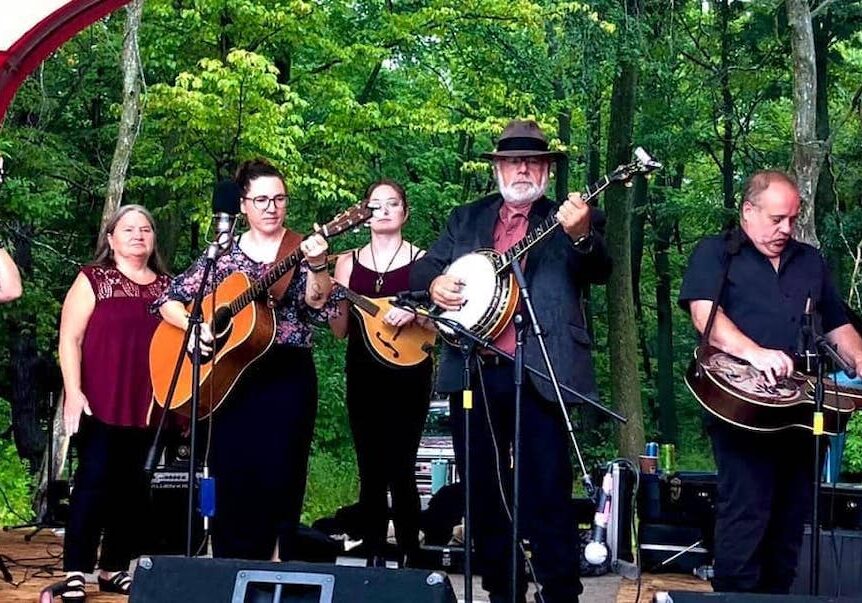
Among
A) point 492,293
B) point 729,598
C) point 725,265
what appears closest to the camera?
point 729,598

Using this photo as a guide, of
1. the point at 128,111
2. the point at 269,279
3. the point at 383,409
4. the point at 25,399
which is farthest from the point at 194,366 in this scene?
the point at 25,399

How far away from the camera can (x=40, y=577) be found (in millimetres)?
6270

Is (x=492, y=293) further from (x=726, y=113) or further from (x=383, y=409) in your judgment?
(x=726, y=113)

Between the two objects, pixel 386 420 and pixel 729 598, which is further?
pixel 386 420

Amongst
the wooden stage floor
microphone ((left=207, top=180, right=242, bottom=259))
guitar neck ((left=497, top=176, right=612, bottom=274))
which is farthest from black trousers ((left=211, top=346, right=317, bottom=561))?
guitar neck ((left=497, top=176, right=612, bottom=274))

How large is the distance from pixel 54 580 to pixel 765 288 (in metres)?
3.72

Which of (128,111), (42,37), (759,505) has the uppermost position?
(128,111)

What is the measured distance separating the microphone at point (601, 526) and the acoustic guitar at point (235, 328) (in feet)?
4.93

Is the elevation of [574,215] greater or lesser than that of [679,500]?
greater

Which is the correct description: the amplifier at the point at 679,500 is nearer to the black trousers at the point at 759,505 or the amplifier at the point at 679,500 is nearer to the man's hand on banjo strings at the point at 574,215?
the black trousers at the point at 759,505

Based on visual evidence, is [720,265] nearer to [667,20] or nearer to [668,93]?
[667,20]

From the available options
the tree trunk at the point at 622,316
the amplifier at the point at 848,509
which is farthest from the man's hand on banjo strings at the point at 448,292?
the tree trunk at the point at 622,316

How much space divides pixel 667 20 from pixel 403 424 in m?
10.2

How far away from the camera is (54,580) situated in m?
6.14
